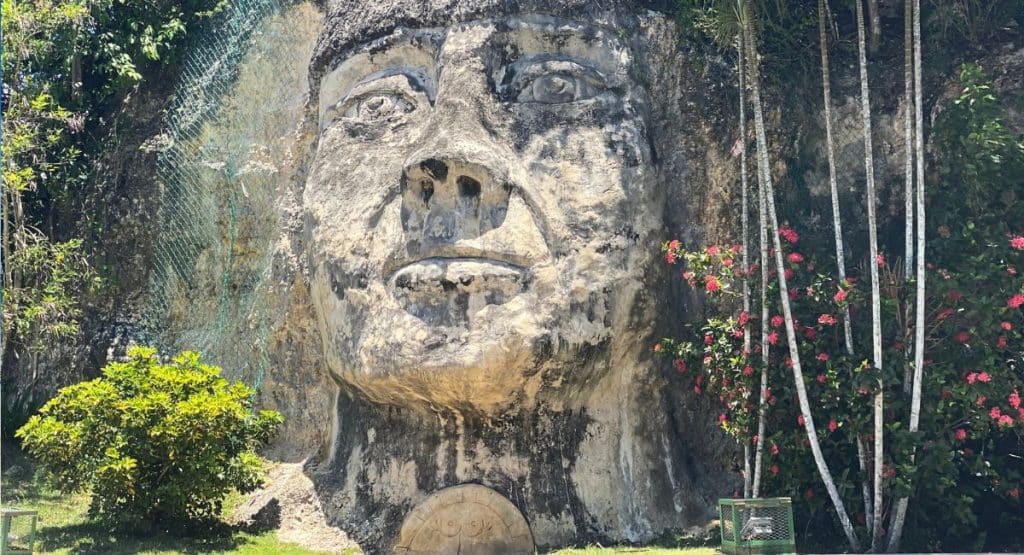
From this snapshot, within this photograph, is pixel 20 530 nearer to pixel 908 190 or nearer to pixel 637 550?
pixel 637 550

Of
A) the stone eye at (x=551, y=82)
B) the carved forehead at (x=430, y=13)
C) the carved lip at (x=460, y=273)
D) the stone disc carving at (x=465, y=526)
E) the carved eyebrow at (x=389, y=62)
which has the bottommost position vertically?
the stone disc carving at (x=465, y=526)

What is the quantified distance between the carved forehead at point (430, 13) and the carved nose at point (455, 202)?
1392mm

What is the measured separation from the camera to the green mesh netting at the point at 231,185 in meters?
12.1

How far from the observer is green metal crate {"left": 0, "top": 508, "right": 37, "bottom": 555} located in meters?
8.65

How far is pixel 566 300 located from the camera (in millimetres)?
9719

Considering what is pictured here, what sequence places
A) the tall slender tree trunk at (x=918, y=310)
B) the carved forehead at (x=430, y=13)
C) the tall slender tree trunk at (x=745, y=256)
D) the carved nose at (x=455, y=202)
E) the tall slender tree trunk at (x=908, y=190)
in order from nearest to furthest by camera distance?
the tall slender tree trunk at (x=918, y=310)
the tall slender tree trunk at (x=908, y=190)
the tall slender tree trunk at (x=745, y=256)
the carved nose at (x=455, y=202)
the carved forehead at (x=430, y=13)

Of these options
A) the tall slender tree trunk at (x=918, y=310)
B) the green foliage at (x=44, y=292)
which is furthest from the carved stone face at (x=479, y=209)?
the green foliage at (x=44, y=292)

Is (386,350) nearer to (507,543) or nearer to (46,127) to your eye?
(507,543)

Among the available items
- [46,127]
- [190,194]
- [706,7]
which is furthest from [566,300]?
[46,127]

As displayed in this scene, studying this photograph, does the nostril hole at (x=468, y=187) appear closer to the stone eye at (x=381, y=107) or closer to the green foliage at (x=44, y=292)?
the stone eye at (x=381, y=107)

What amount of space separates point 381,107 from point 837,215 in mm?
3681

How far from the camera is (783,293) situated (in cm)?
935

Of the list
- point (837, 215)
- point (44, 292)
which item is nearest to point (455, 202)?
point (837, 215)

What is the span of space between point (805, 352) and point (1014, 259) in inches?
62.0
